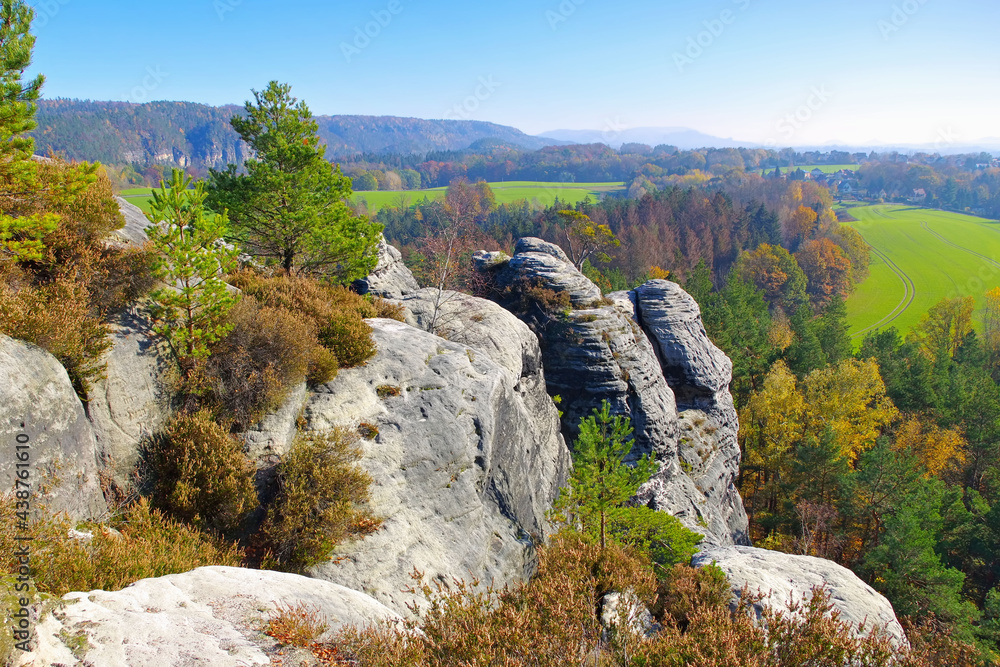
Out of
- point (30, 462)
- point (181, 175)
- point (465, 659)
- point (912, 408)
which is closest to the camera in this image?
point (465, 659)

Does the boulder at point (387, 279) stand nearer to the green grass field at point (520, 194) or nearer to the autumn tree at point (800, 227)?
the autumn tree at point (800, 227)

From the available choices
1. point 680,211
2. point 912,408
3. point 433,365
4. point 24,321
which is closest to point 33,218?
point 24,321

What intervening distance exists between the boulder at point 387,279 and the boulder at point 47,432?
41.8 ft

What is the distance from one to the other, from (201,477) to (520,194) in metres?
171

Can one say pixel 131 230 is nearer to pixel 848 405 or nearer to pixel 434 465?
pixel 434 465

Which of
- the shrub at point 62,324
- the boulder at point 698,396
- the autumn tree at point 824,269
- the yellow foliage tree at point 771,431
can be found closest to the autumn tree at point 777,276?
the autumn tree at point 824,269

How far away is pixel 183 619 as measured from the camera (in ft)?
21.5

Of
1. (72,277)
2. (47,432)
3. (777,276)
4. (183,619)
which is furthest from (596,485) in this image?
(777,276)

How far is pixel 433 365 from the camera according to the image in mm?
14352

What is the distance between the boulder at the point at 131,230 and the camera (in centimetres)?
1147

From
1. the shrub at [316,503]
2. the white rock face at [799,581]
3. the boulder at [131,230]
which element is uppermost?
the boulder at [131,230]

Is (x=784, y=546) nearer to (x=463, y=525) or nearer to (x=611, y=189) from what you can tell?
(x=463, y=525)

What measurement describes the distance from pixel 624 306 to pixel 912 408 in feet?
101

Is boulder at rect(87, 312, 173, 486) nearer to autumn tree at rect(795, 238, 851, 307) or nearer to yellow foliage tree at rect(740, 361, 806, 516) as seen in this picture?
yellow foliage tree at rect(740, 361, 806, 516)
